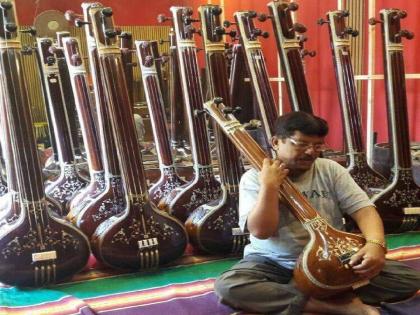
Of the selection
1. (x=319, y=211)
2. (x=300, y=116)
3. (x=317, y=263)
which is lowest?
(x=317, y=263)

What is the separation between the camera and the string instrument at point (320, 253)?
1729 millimetres

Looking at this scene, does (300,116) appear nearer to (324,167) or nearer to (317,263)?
(324,167)

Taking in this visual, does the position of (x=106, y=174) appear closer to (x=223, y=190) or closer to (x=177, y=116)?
(x=223, y=190)

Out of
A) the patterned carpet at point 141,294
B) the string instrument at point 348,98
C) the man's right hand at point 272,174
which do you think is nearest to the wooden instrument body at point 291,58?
the string instrument at point 348,98

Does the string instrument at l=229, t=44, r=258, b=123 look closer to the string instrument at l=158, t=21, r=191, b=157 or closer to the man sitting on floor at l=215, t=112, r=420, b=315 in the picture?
the string instrument at l=158, t=21, r=191, b=157

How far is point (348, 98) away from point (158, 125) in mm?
1052

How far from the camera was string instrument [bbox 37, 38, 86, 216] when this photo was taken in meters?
3.04

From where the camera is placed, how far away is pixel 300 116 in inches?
73.2

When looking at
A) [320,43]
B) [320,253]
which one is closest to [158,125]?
[320,253]

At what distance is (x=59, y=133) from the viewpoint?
3111mm

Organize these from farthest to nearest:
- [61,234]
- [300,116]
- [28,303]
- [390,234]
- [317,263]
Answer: [390,234], [61,234], [28,303], [300,116], [317,263]

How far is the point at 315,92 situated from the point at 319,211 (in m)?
3.36

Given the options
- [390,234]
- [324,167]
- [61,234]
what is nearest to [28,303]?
[61,234]

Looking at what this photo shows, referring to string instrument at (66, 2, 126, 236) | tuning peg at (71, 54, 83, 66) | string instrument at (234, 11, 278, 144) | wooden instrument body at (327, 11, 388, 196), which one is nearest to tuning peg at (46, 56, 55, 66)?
tuning peg at (71, 54, 83, 66)
